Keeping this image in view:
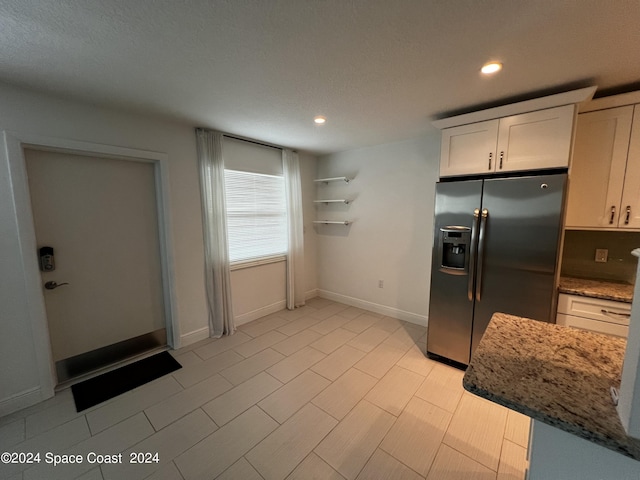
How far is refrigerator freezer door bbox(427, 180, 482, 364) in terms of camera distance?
2324 mm

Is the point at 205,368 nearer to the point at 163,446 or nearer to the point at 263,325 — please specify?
the point at 163,446

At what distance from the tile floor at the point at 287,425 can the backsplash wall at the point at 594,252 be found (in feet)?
4.81

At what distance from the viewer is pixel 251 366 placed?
2592mm

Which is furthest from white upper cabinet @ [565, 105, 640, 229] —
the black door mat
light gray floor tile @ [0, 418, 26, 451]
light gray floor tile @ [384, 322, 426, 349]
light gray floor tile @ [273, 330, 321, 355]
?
light gray floor tile @ [0, 418, 26, 451]

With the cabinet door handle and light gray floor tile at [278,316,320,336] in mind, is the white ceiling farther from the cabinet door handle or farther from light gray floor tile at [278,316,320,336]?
light gray floor tile at [278,316,320,336]

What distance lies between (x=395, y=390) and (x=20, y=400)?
301 centimetres

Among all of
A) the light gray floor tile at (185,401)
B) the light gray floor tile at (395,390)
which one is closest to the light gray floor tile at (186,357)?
the light gray floor tile at (185,401)

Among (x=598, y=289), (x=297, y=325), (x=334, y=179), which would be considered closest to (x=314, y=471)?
(x=297, y=325)

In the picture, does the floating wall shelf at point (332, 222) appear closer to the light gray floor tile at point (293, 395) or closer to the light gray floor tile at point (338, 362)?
the light gray floor tile at point (338, 362)

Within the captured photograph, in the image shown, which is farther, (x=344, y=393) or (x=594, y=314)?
(x=344, y=393)

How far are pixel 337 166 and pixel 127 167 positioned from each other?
2724 millimetres

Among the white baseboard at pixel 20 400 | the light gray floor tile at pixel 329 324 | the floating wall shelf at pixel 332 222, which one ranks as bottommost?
the light gray floor tile at pixel 329 324

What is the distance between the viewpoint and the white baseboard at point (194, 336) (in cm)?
296

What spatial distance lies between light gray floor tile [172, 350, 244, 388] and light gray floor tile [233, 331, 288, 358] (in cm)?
8
